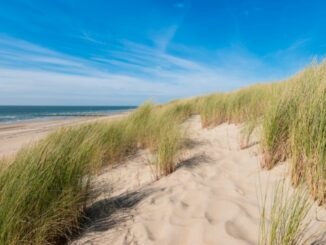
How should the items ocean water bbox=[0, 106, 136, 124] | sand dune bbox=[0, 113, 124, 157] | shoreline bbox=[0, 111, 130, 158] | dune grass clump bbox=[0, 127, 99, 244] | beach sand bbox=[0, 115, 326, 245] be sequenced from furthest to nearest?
ocean water bbox=[0, 106, 136, 124]
sand dune bbox=[0, 113, 124, 157]
shoreline bbox=[0, 111, 130, 158]
beach sand bbox=[0, 115, 326, 245]
dune grass clump bbox=[0, 127, 99, 244]

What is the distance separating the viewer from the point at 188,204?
8.13ft

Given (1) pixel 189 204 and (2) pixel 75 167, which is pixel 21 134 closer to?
(2) pixel 75 167

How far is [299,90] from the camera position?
3.04 metres

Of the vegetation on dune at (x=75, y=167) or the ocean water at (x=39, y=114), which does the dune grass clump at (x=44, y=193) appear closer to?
the vegetation on dune at (x=75, y=167)

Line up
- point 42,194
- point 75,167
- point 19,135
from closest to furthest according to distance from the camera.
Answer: point 42,194 → point 75,167 → point 19,135

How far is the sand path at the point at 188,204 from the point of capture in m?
1.99

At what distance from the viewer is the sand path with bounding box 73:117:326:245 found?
1.99m

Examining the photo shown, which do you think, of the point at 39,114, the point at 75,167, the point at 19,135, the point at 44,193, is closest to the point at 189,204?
the point at 75,167

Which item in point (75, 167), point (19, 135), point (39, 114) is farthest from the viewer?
point (39, 114)

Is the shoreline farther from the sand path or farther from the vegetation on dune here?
the sand path

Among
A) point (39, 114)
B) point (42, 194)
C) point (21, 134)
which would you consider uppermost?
point (42, 194)

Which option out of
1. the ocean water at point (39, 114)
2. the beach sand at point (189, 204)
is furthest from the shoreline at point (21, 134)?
the ocean water at point (39, 114)

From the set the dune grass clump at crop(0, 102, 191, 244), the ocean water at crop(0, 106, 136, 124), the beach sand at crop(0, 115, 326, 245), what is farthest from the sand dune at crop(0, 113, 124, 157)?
the ocean water at crop(0, 106, 136, 124)

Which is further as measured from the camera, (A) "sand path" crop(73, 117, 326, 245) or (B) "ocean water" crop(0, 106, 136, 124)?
(B) "ocean water" crop(0, 106, 136, 124)
